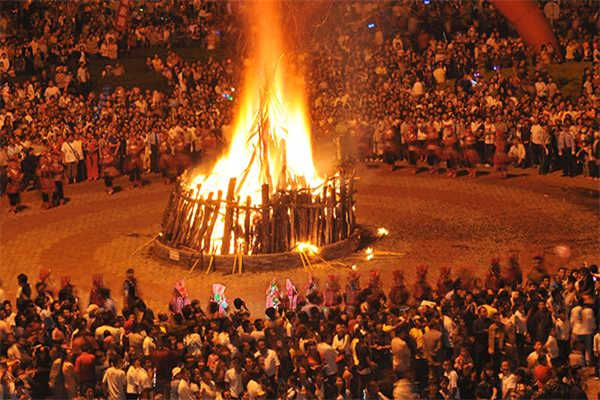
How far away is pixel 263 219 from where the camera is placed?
2267 centimetres

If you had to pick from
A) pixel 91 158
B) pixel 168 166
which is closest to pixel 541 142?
pixel 168 166

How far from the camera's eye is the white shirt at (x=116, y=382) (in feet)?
50.6

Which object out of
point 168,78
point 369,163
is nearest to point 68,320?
point 369,163

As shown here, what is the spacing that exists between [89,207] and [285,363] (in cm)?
1433

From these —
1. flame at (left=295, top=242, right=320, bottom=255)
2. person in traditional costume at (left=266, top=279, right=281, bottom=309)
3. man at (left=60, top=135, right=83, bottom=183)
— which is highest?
man at (left=60, top=135, right=83, bottom=183)

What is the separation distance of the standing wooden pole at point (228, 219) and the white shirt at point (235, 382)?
779 cm

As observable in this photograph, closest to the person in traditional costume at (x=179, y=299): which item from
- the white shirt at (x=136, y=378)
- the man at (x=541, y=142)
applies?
the white shirt at (x=136, y=378)

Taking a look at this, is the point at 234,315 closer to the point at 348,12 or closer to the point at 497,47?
the point at 497,47

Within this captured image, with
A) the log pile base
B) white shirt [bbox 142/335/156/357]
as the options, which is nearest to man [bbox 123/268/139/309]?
white shirt [bbox 142/335/156/357]

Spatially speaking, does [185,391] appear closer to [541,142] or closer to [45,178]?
[45,178]

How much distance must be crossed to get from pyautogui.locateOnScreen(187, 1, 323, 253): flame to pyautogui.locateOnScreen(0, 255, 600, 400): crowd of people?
224 inches

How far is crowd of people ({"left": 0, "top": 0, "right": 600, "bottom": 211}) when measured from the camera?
3120 cm

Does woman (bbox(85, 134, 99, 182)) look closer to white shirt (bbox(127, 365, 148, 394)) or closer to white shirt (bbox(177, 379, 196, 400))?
white shirt (bbox(127, 365, 148, 394))

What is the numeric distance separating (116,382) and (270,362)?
2285 mm
